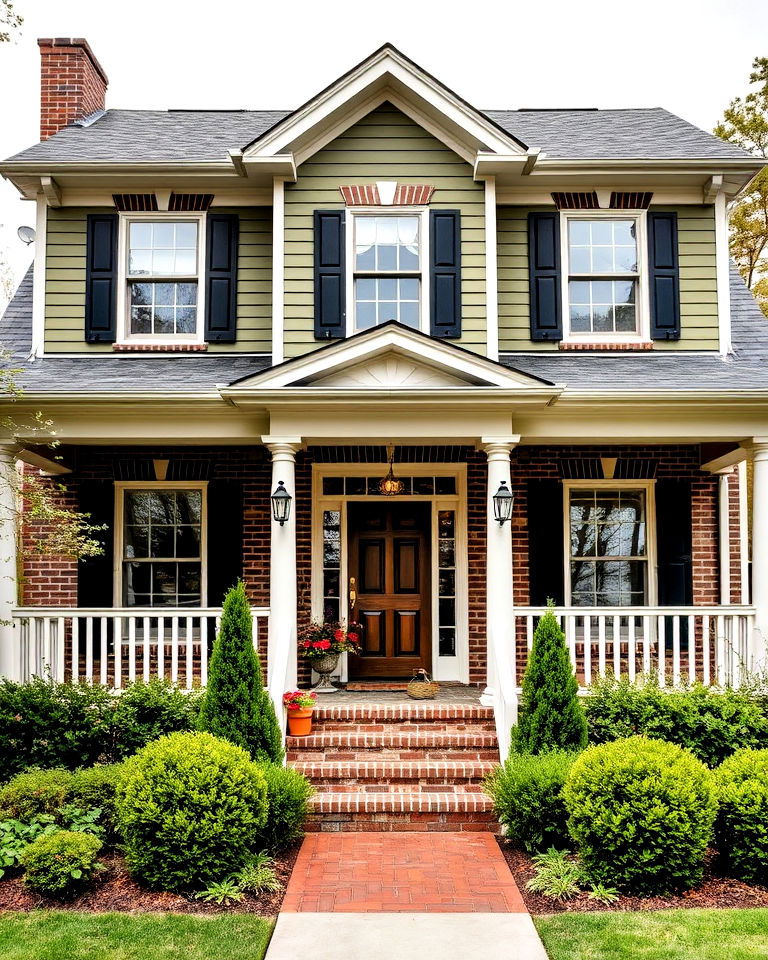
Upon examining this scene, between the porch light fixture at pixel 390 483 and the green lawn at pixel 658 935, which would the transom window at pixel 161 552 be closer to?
the porch light fixture at pixel 390 483

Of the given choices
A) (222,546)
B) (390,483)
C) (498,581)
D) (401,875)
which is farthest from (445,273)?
(401,875)

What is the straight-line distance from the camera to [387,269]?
10.1m

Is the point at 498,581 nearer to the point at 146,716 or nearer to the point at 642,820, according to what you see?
the point at 642,820

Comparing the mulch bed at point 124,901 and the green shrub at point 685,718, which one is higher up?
the green shrub at point 685,718

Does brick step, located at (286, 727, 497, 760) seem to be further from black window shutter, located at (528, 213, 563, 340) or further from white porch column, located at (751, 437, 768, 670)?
black window shutter, located at (528, 213, 563, 340)

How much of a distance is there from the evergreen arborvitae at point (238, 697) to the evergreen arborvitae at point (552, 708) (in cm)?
212

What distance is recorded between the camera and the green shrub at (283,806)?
679cm

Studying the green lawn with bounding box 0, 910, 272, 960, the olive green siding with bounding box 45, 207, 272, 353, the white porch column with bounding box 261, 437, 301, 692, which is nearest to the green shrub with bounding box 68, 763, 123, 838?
the green lawn with bounding box 0, 910, 272, 960

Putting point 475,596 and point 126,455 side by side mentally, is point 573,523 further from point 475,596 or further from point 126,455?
point 126,455

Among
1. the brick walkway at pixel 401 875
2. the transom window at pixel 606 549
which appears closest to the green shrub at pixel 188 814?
the brick walkway at pixel 401 875

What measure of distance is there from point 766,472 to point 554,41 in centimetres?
1778

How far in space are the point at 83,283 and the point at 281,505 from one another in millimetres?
4047

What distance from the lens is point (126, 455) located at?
A: 1061cm

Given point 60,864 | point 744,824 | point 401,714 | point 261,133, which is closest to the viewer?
point 60,864
